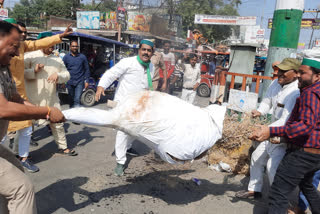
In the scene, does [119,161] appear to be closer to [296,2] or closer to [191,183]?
[191,183]

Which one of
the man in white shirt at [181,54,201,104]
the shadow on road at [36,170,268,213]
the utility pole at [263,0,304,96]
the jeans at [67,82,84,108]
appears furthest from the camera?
the man in white shirt at [181,54,201,104]

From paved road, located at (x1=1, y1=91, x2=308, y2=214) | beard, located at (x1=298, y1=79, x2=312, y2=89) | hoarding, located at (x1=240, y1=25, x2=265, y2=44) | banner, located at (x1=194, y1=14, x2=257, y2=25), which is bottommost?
paved road, located at (x1=1, y1=91, x2=308, y2=214)

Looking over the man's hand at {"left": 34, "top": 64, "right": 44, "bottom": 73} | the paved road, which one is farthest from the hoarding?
the man's hand at {"left": 34, "top": 64, "right": 44, "bottom": 73}

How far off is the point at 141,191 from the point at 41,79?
8.07ft

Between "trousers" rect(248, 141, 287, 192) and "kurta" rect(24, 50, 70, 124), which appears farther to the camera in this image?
"kurta" rect(24, 50, 70, 124)

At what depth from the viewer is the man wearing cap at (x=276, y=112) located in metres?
2.74

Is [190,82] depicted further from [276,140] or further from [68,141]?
[276,140]

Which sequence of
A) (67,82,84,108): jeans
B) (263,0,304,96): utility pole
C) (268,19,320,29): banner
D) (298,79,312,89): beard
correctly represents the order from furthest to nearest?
(268,19,320,29): banner
(67,82,84,108): jeans
(263,0,304,96): utility pole
(298,79,312,89): beard

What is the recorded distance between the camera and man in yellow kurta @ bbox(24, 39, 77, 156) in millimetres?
3945

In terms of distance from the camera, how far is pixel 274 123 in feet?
9.36

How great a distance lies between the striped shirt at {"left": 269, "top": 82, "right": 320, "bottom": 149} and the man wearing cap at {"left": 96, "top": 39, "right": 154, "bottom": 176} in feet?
7.08

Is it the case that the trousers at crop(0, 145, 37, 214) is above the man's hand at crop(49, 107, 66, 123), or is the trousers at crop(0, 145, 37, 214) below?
below

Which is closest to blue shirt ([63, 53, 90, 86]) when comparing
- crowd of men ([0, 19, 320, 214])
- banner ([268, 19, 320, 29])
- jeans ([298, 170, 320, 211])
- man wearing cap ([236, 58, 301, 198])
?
crowd of men ([0, 19, 320, 214])

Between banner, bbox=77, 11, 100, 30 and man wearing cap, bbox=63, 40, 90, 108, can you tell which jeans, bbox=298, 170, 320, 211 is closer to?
man wearing cap, bbox=63, 40, 90, 108
